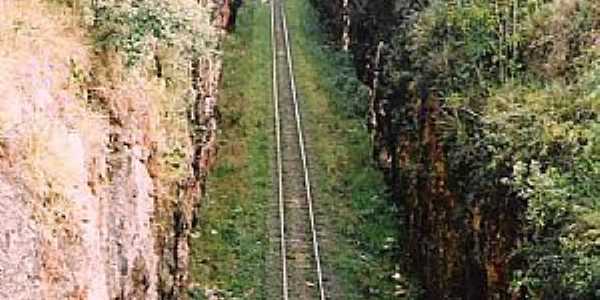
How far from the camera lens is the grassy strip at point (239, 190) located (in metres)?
24.1

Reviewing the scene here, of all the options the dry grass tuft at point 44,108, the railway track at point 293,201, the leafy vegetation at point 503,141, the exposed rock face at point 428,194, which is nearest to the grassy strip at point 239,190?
the railway track at point 293,201

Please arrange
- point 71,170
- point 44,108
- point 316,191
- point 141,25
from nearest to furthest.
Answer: point 71,170 < point 44,108 < point 141,25 < point 316,191

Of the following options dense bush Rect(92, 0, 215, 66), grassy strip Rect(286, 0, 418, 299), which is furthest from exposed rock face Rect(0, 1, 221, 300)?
grassy strip Rect(286, 0, 418, 299)

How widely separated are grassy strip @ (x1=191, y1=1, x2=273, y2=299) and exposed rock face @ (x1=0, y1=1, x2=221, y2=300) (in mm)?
7774

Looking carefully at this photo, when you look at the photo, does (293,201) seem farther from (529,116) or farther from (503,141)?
(529,116)

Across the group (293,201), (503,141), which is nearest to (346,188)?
(293,201)

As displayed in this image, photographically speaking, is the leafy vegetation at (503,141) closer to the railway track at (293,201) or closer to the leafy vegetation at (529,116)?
the leafy vegetation at (529,116)

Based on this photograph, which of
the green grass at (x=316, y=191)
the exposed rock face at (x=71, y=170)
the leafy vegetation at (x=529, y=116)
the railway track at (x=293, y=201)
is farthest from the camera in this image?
the green grass at (x=316, y=191)

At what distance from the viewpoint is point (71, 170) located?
10.2 metres

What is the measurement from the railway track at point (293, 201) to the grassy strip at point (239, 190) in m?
0.40

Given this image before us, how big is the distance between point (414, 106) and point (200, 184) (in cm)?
586

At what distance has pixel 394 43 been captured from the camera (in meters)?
30.9

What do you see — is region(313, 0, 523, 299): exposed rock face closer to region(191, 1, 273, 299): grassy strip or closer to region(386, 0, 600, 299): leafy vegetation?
region(386, 0, 600, 299): leafy vegetation

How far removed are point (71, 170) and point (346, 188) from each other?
20.3m
